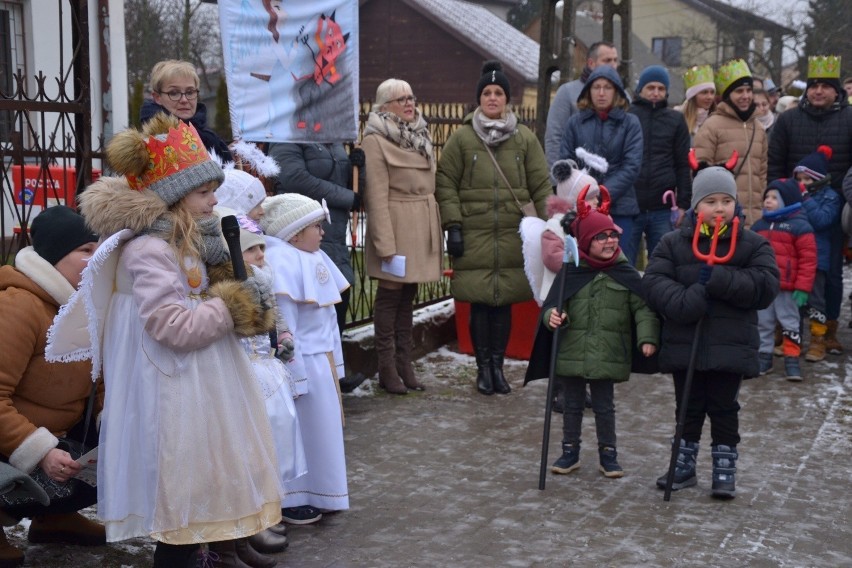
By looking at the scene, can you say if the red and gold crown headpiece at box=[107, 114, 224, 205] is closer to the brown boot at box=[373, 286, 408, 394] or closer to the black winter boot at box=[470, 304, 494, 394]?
the brown boot at box=[373, 286, 408, 394]

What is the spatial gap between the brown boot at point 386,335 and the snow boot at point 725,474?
2.65m

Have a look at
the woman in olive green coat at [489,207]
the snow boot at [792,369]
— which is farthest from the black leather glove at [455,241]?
the snow boot at [792,369]

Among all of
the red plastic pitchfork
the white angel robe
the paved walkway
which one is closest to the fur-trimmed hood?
the white angel robe

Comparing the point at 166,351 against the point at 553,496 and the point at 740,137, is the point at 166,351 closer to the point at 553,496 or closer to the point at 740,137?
the point at 553,496

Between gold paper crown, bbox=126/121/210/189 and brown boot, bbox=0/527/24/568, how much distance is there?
1.60 metres

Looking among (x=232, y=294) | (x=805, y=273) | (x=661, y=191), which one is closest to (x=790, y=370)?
(x=805, y=273)

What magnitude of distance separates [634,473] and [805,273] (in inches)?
124

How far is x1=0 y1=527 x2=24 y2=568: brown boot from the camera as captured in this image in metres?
4.37

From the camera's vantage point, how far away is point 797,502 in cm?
542

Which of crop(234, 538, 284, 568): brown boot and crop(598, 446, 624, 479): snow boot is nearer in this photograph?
crop(234, 538, 284, 568): brown boot

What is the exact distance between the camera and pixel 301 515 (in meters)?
5.09

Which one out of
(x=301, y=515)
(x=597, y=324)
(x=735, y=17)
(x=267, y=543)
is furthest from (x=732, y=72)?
(x=735, y=17)

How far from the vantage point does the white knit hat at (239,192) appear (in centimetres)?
483

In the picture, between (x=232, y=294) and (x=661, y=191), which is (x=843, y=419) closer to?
(x=661, y=191)
